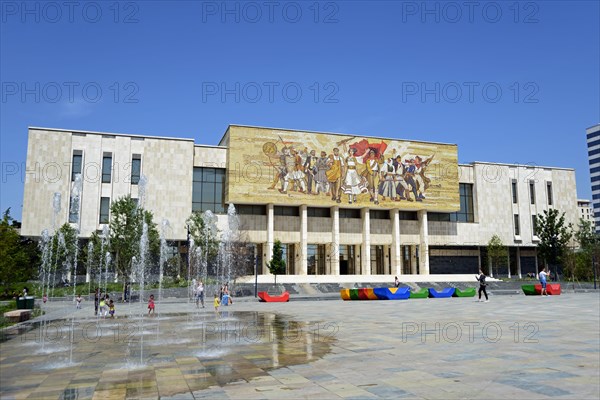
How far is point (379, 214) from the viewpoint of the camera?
2623 inches

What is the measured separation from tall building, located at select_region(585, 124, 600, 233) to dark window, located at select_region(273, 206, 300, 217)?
109 m

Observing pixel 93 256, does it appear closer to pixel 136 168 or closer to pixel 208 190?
pixel 136 168

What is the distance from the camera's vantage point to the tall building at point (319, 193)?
55469 mm

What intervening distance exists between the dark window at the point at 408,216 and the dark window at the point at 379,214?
76.6 inches

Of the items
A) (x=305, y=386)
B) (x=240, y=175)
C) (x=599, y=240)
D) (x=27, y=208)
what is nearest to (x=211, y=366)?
(x=305, y=386)

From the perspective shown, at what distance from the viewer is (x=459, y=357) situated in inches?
397

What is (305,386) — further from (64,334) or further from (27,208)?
(27,208)

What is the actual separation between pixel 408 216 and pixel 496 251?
1312 cm

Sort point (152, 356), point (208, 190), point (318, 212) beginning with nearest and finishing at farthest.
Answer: point (152, 356), point (208, 190), point (318, 212)

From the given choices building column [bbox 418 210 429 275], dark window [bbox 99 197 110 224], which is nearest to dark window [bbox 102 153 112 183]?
dark window [bbox 99 197 110 224]

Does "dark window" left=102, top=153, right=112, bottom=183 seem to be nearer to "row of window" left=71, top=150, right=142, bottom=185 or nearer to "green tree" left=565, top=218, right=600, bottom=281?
"row of window" left=71, top=150, right=142, bottom=185

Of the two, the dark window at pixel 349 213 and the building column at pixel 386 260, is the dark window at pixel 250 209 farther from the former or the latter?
the building column at pixel 386 260

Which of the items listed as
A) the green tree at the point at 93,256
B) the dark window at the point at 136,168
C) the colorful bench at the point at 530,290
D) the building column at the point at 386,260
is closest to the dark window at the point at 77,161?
the dark window at the point at 136,168

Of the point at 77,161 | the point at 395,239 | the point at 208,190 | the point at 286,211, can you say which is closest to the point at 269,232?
the point at 286,211
